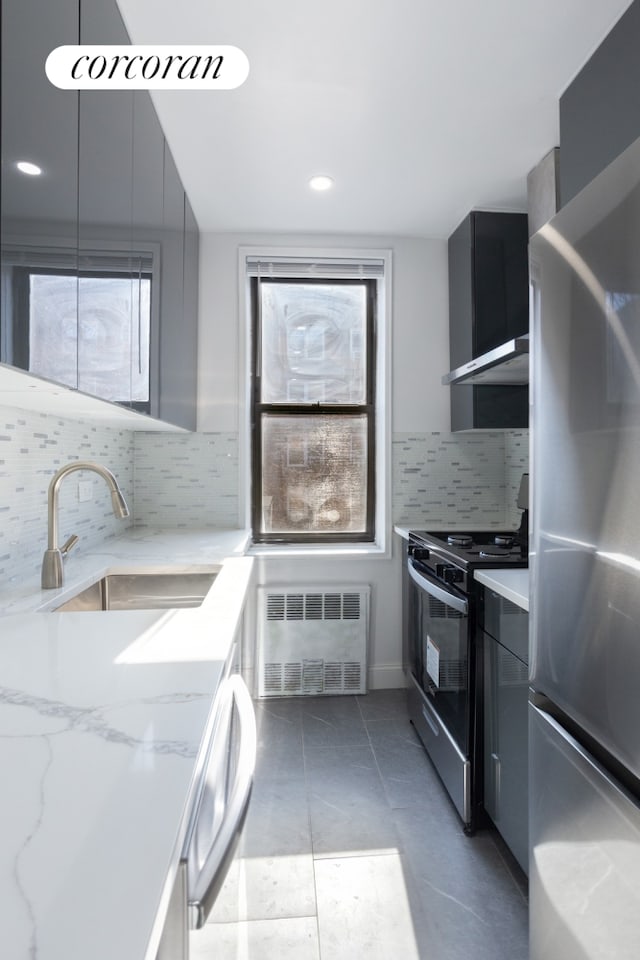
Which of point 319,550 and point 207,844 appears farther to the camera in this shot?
point 319,550

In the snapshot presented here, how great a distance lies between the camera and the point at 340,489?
2.92 m

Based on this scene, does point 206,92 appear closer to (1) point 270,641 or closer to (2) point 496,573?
(2) point 496,573

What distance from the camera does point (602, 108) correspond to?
138cm

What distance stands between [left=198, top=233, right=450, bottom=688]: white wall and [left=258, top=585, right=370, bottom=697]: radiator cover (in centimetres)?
9

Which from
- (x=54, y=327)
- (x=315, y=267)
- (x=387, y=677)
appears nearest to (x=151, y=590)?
(x=54, y=327)

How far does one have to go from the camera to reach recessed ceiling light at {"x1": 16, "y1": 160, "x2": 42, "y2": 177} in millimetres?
776

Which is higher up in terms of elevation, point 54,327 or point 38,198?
point 38,198

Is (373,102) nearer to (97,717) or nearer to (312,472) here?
(312,472)

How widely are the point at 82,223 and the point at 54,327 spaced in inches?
10.4

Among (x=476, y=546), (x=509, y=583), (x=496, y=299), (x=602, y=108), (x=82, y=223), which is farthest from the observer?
(x=496, y=299)

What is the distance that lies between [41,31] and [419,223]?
2.09 m

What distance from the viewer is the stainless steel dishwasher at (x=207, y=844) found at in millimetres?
477

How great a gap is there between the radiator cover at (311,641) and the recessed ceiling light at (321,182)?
192cm

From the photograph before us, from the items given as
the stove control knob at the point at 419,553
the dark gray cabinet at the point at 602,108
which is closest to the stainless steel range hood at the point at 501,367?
the dark gray cabinet at the point at 602,108
